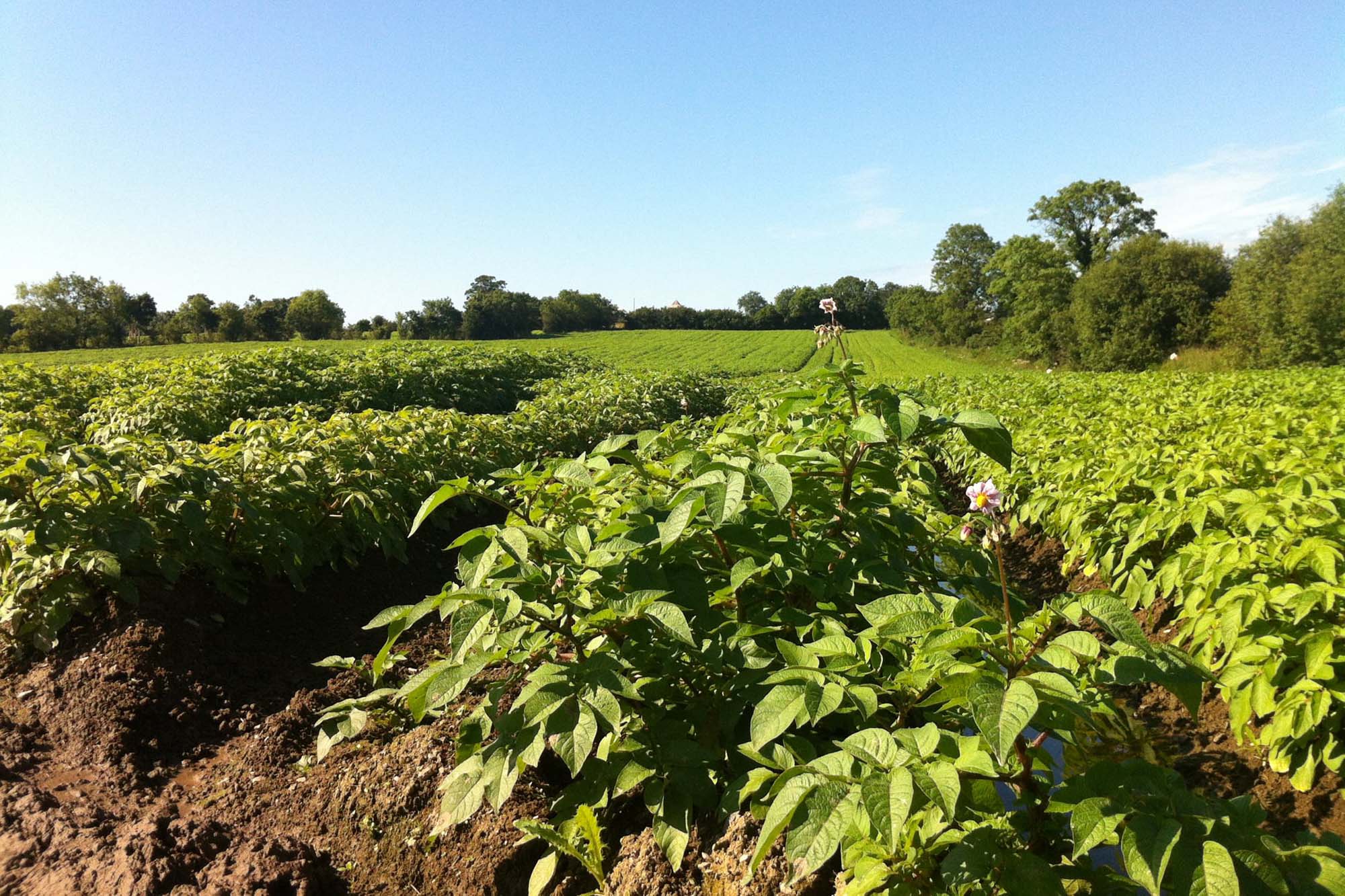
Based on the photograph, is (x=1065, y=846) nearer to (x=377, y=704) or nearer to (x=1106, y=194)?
(x=377, y=704)

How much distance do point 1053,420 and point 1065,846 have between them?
7758 mm

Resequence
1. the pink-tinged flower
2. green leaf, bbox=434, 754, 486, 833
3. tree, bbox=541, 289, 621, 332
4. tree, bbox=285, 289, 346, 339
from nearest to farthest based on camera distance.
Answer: the pink-tinged flower, green leaf, bbox=434, 754, 486, 833, tree, bbox=285, 289, 346, 339, tree, bbox=541, 289, 621, 332

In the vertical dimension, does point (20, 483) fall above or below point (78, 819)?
above

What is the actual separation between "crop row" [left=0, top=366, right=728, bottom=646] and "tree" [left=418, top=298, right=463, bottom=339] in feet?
204

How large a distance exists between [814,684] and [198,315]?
268ft

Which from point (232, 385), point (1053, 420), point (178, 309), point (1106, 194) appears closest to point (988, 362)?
point (1106, 194)

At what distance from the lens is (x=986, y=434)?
5.91 feet

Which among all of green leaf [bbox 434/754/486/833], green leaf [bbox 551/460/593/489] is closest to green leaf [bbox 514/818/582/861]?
green leaf [bbox 434/754/486/833]

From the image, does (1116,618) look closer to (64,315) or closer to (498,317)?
(498,317)

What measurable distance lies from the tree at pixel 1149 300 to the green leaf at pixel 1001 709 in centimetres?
3840

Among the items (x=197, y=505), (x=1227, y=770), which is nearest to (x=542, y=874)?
(x=197, y=505)

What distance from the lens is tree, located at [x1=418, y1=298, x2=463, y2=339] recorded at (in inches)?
2539

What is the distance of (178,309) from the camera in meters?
69.8

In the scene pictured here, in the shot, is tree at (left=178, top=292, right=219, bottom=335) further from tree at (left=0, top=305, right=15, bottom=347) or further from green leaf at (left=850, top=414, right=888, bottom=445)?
green leaf at (left=850, top=414, right=888, bottom=445)
